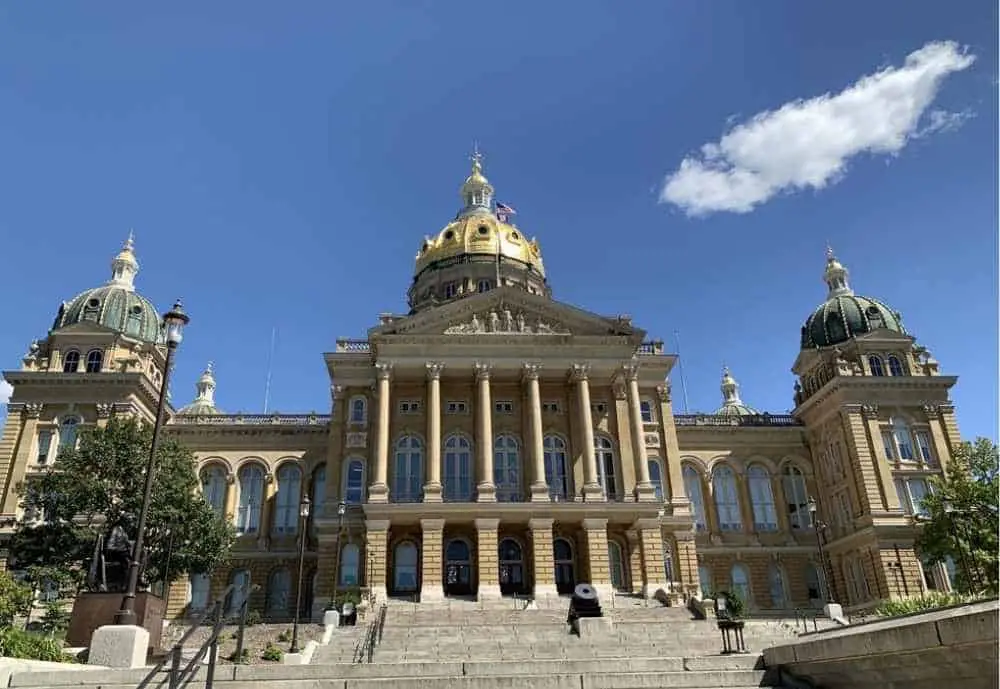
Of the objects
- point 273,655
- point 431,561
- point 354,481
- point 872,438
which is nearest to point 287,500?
point 354,481

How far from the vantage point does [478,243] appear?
2422 inches

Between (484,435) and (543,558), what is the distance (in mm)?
6538

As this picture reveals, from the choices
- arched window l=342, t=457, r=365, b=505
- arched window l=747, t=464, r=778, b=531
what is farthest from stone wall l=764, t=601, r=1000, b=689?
arched window l=747, t=464, r=778, b=531

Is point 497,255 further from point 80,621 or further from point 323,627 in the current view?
point 80,621

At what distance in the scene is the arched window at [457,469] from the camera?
38344 millimetres

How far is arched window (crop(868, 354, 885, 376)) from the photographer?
1822 inches

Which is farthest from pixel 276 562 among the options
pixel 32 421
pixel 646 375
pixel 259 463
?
pixel 646 375

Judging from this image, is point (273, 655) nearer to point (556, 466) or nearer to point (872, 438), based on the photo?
point (556, 466)

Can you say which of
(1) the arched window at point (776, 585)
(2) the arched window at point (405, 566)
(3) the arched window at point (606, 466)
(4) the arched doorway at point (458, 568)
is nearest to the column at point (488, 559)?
(4) the arched doorway at point (458, 568)

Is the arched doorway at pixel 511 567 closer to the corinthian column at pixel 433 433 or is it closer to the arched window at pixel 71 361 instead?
the corinthian column at pixel 433 433

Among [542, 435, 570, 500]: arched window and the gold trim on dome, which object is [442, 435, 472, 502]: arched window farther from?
the gold trim on dome

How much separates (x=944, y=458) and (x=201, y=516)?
131 ft

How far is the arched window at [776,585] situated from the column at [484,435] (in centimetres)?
2019

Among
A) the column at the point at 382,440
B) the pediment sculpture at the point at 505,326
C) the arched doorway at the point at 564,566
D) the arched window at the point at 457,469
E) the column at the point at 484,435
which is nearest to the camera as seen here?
the column at the point at 382,440
